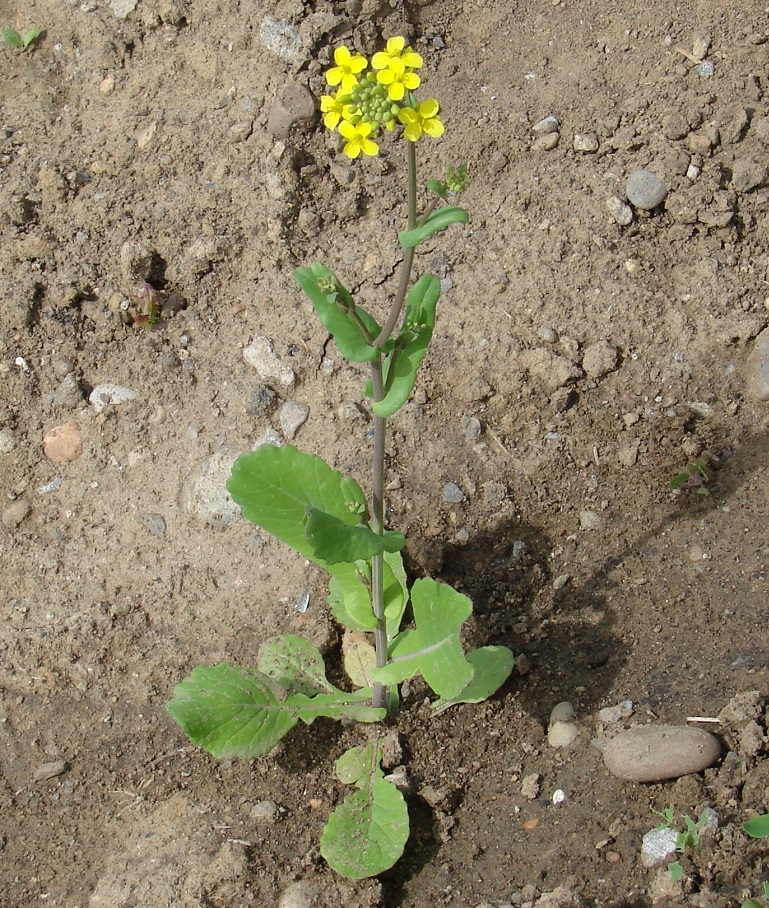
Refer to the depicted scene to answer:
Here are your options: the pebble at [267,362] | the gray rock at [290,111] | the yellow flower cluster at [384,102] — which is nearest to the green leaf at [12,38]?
the gray rock at [290,111]

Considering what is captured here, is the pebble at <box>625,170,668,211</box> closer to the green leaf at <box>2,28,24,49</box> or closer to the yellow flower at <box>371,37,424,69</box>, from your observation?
the yellow flower at <box>371,37,424,69</box>

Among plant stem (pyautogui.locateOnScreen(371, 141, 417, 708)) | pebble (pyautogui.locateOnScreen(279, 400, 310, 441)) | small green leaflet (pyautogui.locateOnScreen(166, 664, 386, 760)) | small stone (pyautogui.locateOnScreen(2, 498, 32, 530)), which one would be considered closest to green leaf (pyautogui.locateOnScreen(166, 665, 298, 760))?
small green leaflet (pyautogui.locateOnScreen(166, 664, 386, 760))

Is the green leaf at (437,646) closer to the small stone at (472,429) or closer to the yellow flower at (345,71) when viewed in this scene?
the small stone at (472,429)

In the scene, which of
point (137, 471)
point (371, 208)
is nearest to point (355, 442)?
point (137, 471)

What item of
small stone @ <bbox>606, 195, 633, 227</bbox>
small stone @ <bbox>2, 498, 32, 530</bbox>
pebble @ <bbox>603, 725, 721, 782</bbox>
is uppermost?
small stone @ <bbox>2, 498, 32, 530</bbox>

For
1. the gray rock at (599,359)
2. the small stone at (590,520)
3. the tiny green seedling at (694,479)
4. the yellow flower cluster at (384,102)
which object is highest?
the yellow flower cluster at (384,102)
